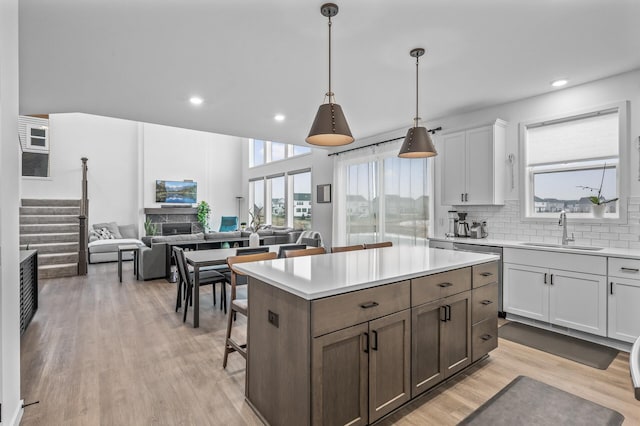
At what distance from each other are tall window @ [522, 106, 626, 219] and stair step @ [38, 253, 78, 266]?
7.84m

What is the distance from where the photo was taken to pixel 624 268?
9.32ft

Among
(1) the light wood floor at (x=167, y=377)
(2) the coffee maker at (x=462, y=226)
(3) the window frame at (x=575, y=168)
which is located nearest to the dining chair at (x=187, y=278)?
(1) the light wood floor at (x=167, y=377)

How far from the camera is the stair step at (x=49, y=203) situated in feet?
23.8

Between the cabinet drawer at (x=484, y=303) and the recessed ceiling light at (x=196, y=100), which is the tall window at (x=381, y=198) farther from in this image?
the recessed ceiling light at (x=196, y=100)

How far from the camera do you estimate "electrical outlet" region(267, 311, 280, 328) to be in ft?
5.82

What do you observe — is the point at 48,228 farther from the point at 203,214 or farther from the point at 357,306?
the point at 357,306

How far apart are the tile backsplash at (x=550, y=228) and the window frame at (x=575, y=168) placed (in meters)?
0.05

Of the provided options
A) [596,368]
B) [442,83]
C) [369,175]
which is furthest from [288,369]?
[369,175]

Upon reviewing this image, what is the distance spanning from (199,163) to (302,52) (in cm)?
870

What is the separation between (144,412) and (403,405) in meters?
1.65

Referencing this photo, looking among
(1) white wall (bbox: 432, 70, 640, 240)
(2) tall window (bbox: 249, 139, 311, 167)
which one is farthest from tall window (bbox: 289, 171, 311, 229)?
(1) white wall (bbox: 432, 70, 640, 240)

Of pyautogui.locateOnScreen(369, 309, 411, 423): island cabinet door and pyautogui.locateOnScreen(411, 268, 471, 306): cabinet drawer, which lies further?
pyautogui.locateOnScreen(411, 268, 471, 306): cabinet drawer

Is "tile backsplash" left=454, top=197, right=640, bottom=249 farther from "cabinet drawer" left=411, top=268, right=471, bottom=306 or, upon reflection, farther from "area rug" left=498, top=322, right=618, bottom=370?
"cabinet drawer" left=411, top=268, right=471, bottom=306

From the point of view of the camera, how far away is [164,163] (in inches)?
390
